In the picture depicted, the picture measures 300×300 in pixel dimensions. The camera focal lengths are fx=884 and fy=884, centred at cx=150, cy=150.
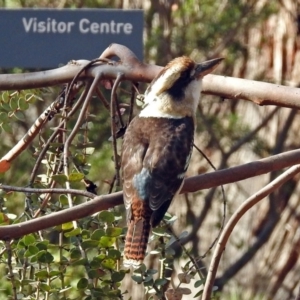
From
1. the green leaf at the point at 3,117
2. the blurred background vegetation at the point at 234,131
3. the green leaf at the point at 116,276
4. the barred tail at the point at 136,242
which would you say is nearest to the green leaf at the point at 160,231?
the barred tail at the point at 136,242

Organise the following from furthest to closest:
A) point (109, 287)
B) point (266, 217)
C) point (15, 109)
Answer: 1. point (266, 217)
2. point (15, 109)
3. point (109, 287)

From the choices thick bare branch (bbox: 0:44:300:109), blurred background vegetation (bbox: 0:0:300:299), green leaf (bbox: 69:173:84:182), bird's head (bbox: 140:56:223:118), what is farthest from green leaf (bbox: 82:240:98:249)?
blurred background vegetation (bbox: 0:0:300:299)

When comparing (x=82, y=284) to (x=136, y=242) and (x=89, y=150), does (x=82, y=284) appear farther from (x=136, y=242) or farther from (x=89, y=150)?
(x=89, y=150)

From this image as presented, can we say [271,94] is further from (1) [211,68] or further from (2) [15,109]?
(2) [15,109]

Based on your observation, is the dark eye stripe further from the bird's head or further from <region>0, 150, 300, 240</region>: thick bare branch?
<region>0, 150, 300, 240</region>: thick bare branch

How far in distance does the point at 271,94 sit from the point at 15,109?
63 cm

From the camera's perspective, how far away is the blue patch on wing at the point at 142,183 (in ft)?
6.86

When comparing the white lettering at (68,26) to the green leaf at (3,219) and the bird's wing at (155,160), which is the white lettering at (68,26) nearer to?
the bird's wing at (155,160)

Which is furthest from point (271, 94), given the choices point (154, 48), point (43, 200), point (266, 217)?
point (266, 217)

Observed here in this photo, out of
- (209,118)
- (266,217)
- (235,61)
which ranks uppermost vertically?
(235,61)

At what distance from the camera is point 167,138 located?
→ 227 centimetres

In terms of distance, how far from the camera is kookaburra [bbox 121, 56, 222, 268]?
2.01 m

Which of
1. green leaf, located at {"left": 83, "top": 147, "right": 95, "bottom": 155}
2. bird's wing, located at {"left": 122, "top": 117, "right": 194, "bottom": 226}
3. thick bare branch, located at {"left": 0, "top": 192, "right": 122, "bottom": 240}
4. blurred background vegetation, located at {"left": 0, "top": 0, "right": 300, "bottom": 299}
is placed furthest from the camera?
blurred background vegetation, located at {"left": 0, "top": 0, "right": 300, "bottom": 299}

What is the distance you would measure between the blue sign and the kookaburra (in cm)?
15
